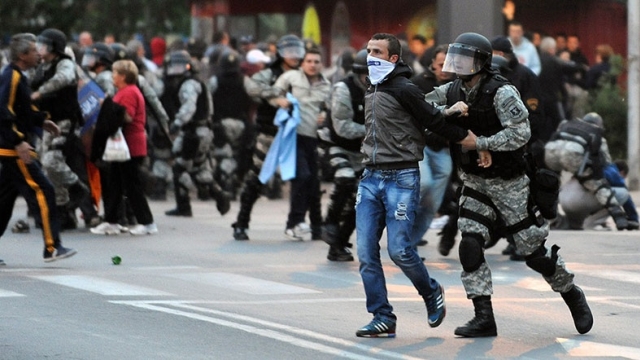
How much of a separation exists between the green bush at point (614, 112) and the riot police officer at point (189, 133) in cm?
595

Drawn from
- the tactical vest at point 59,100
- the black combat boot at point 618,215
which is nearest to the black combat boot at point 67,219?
the tactical vest at point 59,100

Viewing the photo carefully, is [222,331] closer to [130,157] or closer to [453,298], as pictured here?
[453,298]

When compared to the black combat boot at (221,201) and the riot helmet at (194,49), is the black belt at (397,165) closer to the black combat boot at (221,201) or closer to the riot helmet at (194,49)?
the black combat boot at (221,201)

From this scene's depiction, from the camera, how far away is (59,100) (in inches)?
581

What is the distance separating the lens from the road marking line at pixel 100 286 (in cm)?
1069

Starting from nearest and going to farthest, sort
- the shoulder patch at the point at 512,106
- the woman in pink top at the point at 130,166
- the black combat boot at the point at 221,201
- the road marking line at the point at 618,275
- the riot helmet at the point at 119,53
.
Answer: the shoulder patch at the point at 512,106
the road marking line at the point at 618,275
the woman in pink top at the point at 130,166
the riot helmet at the point at 119,53
the black combat boot at the point at 221,201

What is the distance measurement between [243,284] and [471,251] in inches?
115

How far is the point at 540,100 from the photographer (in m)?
13.2

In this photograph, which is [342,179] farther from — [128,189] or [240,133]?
[240,133]

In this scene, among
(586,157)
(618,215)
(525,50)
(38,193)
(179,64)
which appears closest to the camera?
(38,193)

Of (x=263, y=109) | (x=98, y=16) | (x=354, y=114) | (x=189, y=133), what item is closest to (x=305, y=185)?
(x=263, y=109)

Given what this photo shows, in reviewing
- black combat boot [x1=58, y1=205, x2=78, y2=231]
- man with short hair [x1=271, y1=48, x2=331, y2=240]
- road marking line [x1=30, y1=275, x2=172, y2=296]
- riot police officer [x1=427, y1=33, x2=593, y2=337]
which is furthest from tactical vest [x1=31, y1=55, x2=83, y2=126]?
riot police officer [x1=427, y1=33, x2=593, y2=337]

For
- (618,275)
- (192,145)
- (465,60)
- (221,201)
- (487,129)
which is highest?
(465,60)

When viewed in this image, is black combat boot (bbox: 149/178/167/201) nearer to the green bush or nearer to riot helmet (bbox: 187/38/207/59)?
riot helmet (bbox: 187/38/207/59)
